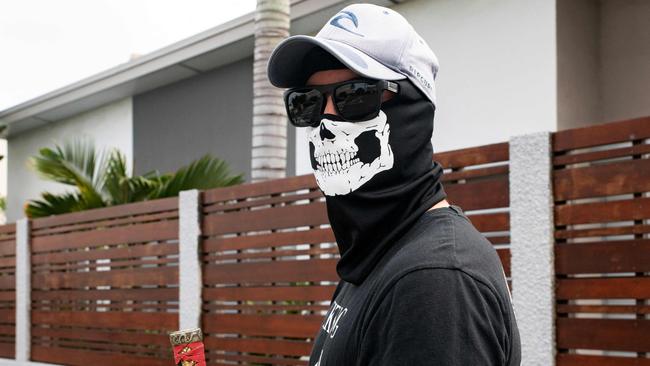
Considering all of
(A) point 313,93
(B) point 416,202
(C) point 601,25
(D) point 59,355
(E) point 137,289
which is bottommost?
(D) point 59,355

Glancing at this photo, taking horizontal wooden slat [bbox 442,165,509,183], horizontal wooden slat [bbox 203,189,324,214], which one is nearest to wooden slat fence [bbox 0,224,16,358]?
horizontal wooden slat [bbox 203,189,324,214]

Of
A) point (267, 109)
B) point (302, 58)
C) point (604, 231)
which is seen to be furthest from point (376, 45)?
point (267, 109)

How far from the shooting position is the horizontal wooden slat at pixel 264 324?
612cm

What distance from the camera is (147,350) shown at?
8.14 m

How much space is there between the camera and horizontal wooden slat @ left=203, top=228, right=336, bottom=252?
606cm

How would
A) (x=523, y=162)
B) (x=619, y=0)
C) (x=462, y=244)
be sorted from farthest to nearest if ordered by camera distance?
(x=619, y=0) → (x=523, y=162) → (x=462, y=244)

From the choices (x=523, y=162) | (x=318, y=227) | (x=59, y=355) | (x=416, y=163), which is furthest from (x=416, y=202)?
(x=59, y=355)

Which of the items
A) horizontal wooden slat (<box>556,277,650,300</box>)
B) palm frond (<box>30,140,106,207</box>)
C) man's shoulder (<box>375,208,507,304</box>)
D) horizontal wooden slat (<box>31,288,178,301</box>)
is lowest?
horizontal wooden slat (<box>31,288,178,301</box>)

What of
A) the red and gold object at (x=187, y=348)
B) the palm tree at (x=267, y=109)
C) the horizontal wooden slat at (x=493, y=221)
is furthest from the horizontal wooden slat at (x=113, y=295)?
the red and gold object at (x=187, y=348)

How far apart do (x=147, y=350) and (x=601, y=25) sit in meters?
5.73

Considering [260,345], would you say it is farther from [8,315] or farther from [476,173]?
[8,315]

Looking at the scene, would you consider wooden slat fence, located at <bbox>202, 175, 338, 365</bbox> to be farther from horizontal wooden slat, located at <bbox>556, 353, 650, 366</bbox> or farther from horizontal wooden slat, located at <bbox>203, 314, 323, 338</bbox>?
horizontal wooden slat, located at <bbox>556, 353, 650, 366</bbox>

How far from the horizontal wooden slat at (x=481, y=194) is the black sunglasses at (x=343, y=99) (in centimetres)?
315

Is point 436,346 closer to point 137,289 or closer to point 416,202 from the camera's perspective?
point 416,202
